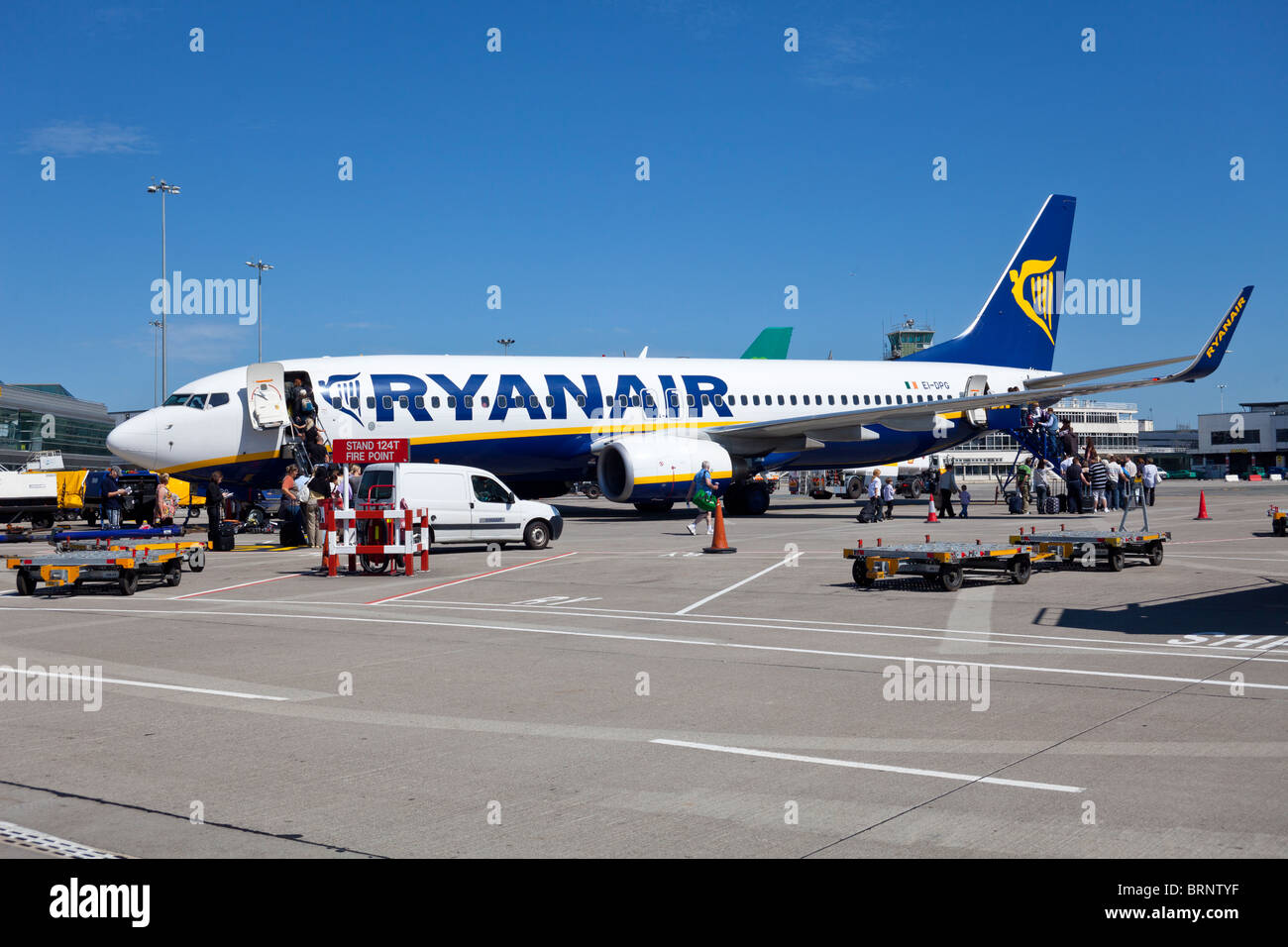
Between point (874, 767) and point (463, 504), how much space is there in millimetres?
17720

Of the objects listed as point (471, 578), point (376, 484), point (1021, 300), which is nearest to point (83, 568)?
point (471, 578)

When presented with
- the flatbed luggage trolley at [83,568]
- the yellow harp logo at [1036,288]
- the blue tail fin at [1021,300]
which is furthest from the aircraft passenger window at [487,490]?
the yellow harp logo at [1036,288]

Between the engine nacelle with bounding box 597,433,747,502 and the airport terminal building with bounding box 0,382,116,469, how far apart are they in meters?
72.6

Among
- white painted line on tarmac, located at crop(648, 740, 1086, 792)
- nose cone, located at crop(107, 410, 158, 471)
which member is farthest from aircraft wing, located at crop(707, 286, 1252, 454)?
white painted line on tarmac, located at crop(648, 740, 1086, 792)

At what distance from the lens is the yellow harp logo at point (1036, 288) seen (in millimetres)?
41188

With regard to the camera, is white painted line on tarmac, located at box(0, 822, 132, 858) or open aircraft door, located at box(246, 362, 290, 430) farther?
open aircraft door, located at box(246, 362, 290, 430)

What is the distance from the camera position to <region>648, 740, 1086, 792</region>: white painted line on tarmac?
611 centimetres

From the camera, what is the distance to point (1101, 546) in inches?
705

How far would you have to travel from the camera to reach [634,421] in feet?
108

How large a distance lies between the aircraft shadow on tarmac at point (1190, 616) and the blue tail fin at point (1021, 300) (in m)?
27.3

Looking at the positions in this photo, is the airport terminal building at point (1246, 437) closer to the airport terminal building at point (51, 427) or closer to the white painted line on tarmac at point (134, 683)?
the airport terminal building at point (51, 427)
